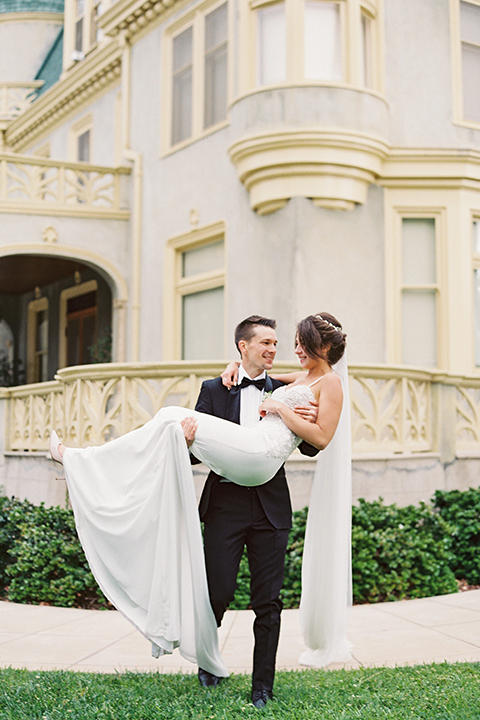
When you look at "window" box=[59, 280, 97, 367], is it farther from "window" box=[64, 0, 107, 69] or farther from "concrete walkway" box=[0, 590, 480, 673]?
"concrete walkway" box=[0, 590, 480, 673]

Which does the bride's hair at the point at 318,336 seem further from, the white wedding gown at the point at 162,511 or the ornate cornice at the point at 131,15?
the ornate cornice at the point at 131,15

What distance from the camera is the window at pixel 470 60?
11781 millimetres

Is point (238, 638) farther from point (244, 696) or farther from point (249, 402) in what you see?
point (249, 402)

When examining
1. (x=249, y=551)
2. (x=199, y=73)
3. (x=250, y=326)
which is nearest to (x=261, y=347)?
(x=250, y=326)

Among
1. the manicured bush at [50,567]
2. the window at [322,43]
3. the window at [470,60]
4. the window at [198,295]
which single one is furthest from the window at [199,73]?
the manicured bush at [50,567]

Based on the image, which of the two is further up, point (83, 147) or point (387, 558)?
point (83, 147)

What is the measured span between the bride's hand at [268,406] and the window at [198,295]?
7.37 metres

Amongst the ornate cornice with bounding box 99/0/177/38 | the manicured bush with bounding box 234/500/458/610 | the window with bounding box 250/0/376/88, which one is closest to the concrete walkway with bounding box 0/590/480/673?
the manicured bush with bounding box 234/500/458/610

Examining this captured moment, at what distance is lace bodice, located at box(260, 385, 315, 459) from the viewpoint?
4.32 meters

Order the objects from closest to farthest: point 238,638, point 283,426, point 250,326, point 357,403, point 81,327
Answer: point 283,426 < point 250,326 < point 238,638 < point 357,403 < point 81,327

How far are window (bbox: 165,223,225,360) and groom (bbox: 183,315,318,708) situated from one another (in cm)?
726

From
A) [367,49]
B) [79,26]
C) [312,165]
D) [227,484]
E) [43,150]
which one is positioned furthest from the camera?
[43,150]

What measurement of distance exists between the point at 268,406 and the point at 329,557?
1346mm

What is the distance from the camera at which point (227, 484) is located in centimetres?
448
